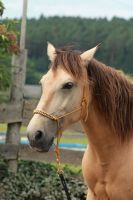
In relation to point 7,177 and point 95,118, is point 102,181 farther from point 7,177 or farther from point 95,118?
point 7,177

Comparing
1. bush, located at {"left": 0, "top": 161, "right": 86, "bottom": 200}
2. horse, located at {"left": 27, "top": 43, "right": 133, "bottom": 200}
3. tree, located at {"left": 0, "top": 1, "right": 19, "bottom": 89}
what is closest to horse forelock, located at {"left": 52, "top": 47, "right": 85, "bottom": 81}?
horse, located at {"left": 27, "top": 43, "right": 133, "bottom": 200}

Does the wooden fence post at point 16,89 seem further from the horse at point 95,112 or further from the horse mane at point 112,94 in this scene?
the horse mane at point 112,94

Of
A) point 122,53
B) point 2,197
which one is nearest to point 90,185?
point 2,197

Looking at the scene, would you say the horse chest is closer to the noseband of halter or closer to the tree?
the noseband of halter

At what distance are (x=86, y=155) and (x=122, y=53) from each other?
629 inches

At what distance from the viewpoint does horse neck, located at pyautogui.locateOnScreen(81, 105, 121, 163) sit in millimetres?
4840

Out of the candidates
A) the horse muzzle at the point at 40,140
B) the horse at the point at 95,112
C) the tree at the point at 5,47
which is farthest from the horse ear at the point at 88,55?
the tree at the point at 5,47

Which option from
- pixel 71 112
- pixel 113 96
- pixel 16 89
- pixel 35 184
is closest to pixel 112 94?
pixel 113 96

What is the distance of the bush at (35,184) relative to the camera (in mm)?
8125

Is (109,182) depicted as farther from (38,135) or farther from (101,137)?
(38,135)

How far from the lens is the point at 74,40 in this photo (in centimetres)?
1362

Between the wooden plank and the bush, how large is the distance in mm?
667

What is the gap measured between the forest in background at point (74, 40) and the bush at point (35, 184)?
5.13ft

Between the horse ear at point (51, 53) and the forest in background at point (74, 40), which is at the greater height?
the horse ear at point (51, 53)
